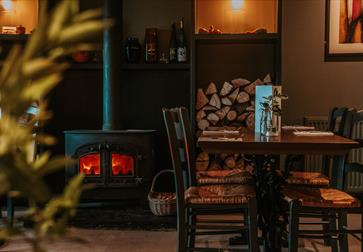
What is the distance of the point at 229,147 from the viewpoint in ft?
7.55

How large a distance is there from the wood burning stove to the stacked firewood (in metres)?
0.50

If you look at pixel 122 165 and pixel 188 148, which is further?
pixel 122 165

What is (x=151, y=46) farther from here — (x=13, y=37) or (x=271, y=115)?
(x=271, y=115)

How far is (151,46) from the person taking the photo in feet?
15.5

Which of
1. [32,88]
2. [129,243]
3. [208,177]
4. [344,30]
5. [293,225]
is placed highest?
[344,30]

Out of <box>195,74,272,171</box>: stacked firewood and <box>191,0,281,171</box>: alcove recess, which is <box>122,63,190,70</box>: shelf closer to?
<box>191,0,281,171</box>: alcove recess

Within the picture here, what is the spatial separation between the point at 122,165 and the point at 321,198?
218cm

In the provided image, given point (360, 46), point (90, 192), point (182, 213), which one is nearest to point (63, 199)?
point (182, 213)

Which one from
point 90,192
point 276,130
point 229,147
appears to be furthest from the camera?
point 90,192

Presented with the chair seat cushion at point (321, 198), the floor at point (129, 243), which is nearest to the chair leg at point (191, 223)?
the floor at point (129, 243)

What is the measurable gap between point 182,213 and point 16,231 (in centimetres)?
214

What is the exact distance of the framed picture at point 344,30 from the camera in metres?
4.88

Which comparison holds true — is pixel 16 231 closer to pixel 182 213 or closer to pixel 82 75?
pixel 182 213

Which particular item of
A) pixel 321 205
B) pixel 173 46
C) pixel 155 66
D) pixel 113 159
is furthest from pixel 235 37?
pixel 321 205
